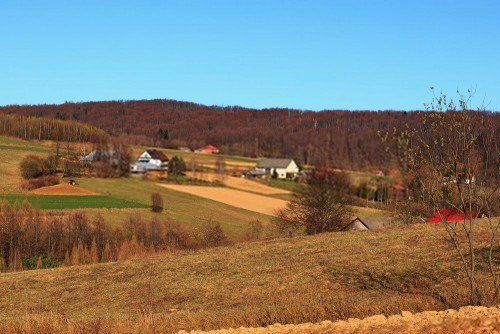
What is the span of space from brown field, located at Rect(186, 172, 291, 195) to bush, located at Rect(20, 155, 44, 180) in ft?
93.1

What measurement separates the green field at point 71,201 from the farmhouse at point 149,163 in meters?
21.5

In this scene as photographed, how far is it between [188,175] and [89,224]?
41624 mm

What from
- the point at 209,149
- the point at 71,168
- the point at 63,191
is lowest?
the point at 63,191

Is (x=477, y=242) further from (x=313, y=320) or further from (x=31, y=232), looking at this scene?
(x=31, y=232)

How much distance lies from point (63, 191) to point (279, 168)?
60042 millimetres

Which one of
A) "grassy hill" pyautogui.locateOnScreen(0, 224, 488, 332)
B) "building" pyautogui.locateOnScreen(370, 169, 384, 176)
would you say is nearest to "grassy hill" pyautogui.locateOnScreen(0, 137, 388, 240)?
"building" pyautogui.locateOnScreen(370, 169, 384, 176)

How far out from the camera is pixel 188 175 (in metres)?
97.0

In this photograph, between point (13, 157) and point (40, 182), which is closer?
point (40, 182)

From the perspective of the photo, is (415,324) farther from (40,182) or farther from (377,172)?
(377,172)

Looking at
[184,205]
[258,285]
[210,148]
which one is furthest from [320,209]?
[210,148]

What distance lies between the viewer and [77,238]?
2147 inches

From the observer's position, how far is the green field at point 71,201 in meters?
63.4

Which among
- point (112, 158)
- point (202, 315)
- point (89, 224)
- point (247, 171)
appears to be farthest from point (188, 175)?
point (202, 315)

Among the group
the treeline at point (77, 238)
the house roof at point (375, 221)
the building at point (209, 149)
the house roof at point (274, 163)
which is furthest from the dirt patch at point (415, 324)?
the building at point (209, 149)
